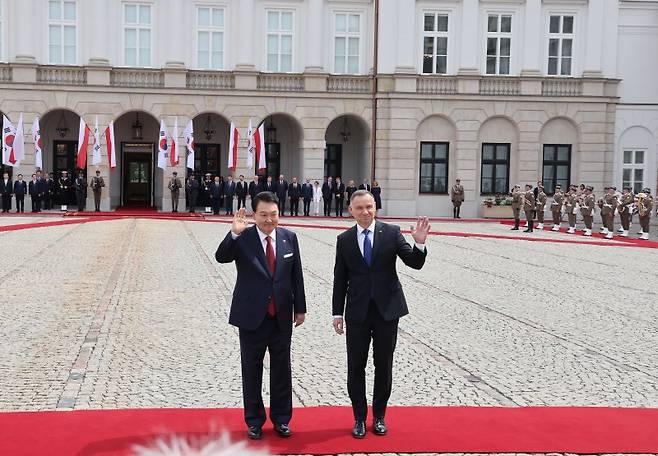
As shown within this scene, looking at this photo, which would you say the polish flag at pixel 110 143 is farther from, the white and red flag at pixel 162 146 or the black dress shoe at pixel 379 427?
the black dress shoe at pixel 379 427

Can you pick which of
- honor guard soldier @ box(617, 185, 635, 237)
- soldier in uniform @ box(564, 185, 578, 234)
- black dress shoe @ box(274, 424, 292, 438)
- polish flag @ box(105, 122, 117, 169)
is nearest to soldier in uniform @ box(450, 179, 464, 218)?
soldier in uniform @ box(564, 185, 578, 234)

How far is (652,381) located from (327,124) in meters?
31.6

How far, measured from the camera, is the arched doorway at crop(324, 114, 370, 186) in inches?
1638

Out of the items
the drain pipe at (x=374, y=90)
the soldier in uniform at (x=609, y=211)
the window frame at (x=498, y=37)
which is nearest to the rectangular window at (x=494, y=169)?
the window frame at (x=498, y=37)

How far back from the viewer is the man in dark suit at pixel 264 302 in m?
6.56

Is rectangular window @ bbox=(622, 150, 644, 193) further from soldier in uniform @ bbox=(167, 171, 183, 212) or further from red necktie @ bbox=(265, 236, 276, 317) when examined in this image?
red necktie @ bbox=(265, 236, 276, 317)

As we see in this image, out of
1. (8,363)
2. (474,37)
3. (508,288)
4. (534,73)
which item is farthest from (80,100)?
(8,363)

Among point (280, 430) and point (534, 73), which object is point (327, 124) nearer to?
point (534, 73)

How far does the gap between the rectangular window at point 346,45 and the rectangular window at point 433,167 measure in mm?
4908

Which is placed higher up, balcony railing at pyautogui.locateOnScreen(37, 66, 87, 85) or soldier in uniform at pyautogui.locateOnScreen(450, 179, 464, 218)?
balcony railing at pyautogui.locateOnScreen(37, 66, 87, 85)

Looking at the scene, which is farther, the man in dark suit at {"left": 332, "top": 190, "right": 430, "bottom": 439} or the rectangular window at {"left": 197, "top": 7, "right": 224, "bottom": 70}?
the rectangular window at {"left": 197, "top": 7, "right": 224, "bottom": 70}

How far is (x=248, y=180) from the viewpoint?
39156 millimetres

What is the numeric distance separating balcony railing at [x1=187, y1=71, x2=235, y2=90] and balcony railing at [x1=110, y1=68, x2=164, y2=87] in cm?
132

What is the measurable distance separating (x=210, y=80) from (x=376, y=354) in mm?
33365
